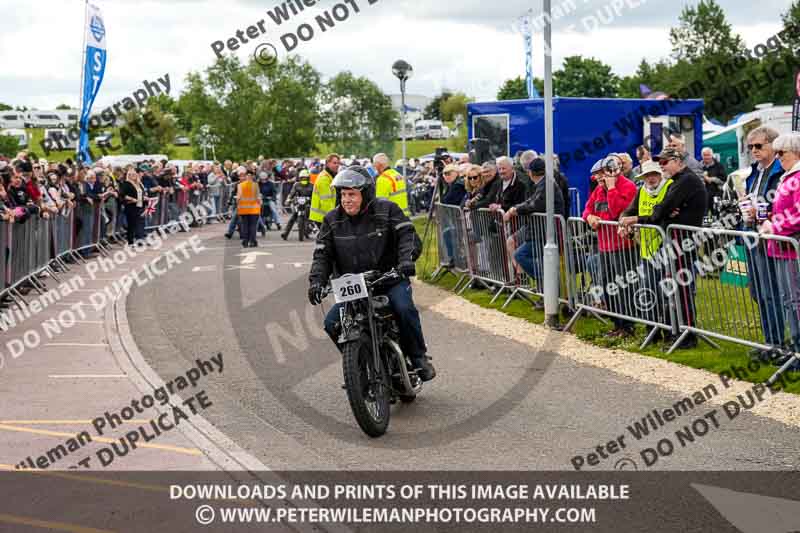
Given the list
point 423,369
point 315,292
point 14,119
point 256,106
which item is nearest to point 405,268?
point 315,292

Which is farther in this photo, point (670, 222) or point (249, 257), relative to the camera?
point (249, 257)

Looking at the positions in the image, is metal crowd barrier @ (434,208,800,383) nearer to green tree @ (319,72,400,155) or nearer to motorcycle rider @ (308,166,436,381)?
motorcycle rider @ (308,166,436,381)

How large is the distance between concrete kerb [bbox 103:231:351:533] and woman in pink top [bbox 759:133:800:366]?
15.0 ft

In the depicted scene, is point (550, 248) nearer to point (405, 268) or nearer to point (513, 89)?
point (405, 268)

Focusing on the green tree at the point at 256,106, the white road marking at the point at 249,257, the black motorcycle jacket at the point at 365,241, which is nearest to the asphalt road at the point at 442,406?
the black motorcycle jacket at the point at 365,241

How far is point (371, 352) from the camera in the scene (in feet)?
26.6

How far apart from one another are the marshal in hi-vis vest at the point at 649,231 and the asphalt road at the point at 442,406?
138 cm

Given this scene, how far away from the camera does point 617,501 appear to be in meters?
6.05

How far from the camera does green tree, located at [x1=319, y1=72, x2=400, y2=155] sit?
269ft

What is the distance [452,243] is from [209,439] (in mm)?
10206

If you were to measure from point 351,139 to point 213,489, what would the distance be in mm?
77651

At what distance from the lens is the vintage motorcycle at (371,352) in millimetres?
7656

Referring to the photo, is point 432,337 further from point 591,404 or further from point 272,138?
point 272,138

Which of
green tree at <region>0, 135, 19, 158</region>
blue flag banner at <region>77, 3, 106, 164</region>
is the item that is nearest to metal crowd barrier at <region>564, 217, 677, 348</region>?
blue flag banner at <region>77, 3, 106, 164</region>
